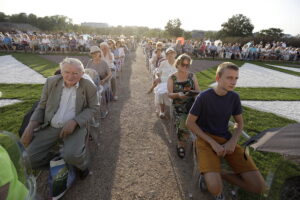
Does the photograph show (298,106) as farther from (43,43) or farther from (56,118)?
(43,43)

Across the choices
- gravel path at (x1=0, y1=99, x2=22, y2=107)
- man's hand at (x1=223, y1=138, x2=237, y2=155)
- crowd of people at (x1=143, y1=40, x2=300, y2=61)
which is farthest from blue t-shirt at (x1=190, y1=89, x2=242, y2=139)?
crowd of people at (x1=143, y1=40, x2=300, y2=61)

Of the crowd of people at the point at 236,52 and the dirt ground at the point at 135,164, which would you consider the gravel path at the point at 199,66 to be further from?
the dirt ground at the point at 135,164

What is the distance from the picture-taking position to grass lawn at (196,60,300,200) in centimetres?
180

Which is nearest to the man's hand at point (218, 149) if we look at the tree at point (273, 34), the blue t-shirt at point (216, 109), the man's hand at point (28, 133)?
the blue t-shirt at point (216, 109)

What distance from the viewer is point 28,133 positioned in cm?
286

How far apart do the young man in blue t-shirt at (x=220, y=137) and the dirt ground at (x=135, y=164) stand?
57cm

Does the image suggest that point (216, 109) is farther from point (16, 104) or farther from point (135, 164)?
point (16, 104)

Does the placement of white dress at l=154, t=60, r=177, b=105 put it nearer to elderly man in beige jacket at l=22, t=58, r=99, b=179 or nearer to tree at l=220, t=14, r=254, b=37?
elderly man in beige jacket at l=22, t=58, r=99, b=179

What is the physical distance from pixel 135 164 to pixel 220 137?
1.50m

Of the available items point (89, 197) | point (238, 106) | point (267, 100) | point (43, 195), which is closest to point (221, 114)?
point (238, 106)

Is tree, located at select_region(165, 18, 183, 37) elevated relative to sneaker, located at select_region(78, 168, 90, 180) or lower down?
elevated

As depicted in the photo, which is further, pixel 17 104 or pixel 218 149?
pixel 17 104

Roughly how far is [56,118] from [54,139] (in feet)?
1.04

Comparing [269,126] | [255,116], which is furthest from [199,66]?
[269,126]
